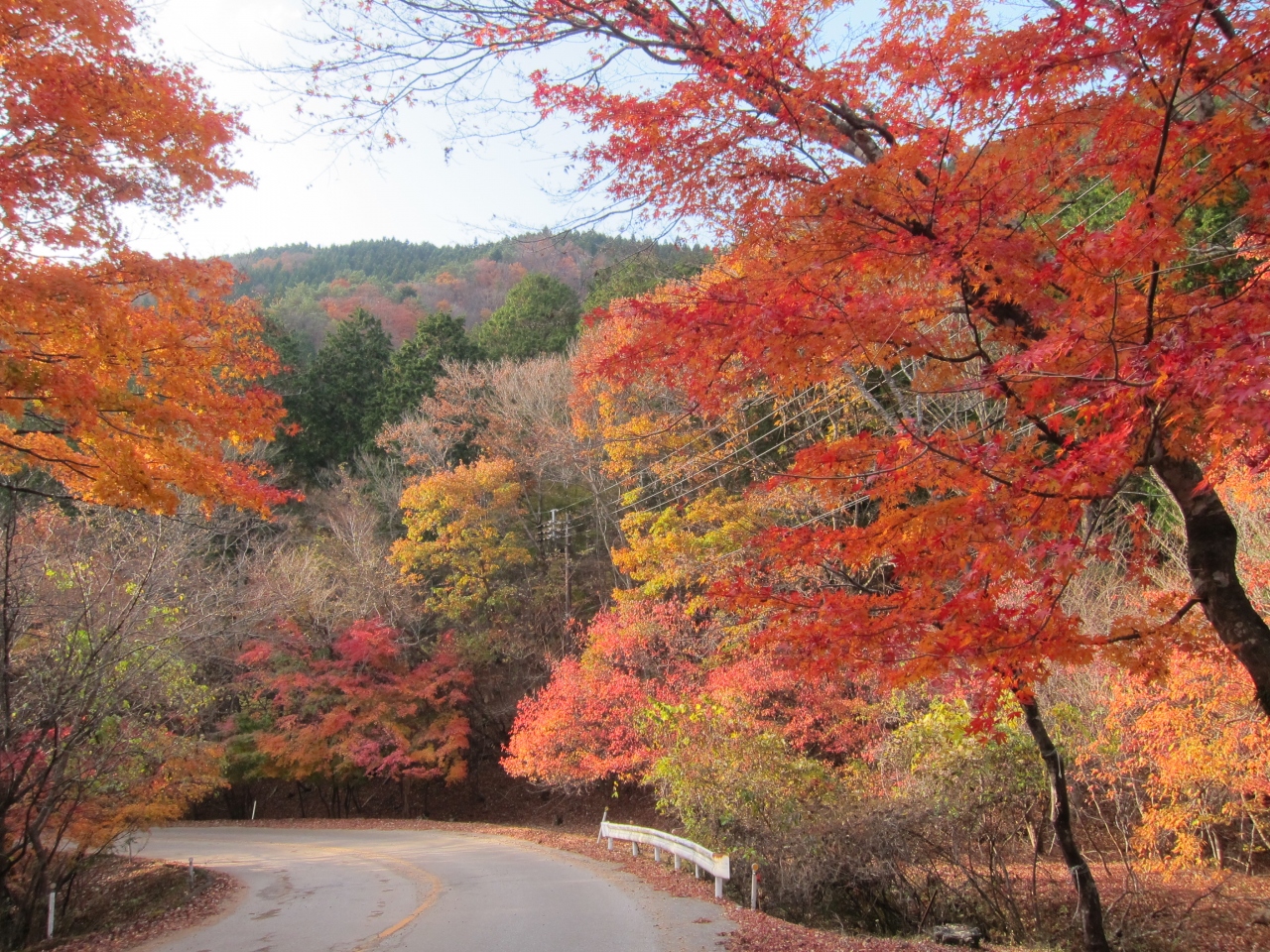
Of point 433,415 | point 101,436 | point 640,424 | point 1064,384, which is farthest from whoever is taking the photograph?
point 433,415

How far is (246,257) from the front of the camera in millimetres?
70688

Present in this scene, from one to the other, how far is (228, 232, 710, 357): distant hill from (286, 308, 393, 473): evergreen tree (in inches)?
170

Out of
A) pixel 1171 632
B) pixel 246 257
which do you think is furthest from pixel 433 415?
pixel 246 257

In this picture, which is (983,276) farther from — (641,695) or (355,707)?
(355,707)

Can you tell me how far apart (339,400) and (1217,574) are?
39268 mm

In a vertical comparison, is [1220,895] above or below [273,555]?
below

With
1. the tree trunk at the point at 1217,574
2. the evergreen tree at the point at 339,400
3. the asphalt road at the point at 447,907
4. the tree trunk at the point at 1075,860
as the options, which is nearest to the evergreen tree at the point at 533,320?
the evergreen tree at the point at 339,400

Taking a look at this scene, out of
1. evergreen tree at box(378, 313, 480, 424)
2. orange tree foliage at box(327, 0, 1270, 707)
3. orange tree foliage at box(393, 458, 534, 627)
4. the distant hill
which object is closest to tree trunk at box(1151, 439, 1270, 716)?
orange tree foliage at box(327, 0, 1270, 707)

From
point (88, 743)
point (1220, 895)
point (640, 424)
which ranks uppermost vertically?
point (640, 424)

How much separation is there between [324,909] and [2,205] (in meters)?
8.68

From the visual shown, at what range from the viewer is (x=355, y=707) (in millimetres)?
25453

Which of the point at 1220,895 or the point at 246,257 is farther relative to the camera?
the point at 246,257

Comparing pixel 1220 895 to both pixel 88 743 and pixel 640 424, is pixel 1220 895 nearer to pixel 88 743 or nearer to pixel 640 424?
pixel 640 424

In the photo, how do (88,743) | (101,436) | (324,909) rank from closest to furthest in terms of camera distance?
(101,436), (324,909), (88,743)
